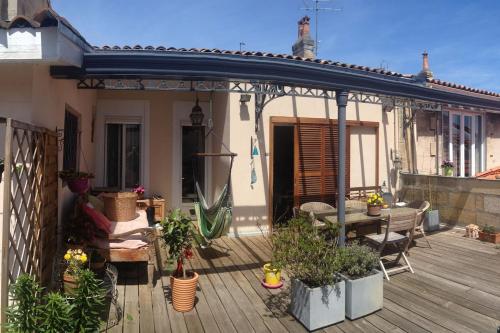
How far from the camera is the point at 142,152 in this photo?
788 cm

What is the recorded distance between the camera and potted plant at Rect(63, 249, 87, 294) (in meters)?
3.28

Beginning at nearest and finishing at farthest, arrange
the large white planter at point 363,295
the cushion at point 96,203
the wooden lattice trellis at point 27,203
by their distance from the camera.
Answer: the wooden lattice trellis at point 27,203 < the large white planter at point 363,295 < the cushion at point 96,203

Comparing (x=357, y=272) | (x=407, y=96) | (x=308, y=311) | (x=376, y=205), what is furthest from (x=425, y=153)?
(x=308, y=311)

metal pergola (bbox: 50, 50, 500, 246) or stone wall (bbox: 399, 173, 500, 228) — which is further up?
metal pergola (bbox: 50, 50, 500, 246)

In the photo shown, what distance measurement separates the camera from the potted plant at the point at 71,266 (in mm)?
3279

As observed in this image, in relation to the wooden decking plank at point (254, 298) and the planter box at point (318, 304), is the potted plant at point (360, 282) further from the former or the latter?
the wooden decking plank at point (254, 298)

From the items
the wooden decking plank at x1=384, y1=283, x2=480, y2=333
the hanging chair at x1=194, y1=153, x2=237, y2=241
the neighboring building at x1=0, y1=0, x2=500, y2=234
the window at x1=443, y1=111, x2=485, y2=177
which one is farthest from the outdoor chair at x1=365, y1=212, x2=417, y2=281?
the window at x1=443, y1=111, x2=485, y2=177

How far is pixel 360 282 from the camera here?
363cm

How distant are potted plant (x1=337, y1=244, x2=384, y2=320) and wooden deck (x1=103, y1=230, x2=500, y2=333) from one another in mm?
109

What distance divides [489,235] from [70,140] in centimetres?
789

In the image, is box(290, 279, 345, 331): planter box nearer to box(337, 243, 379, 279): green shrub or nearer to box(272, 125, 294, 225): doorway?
box(337, 243, 379, 279): green shrub

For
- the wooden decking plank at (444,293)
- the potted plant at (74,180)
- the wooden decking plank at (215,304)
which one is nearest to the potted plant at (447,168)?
the wooden decking plank at (444,293)

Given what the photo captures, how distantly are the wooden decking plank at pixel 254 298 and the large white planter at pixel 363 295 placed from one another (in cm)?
A: 77

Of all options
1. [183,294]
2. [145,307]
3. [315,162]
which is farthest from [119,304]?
[315,162]
